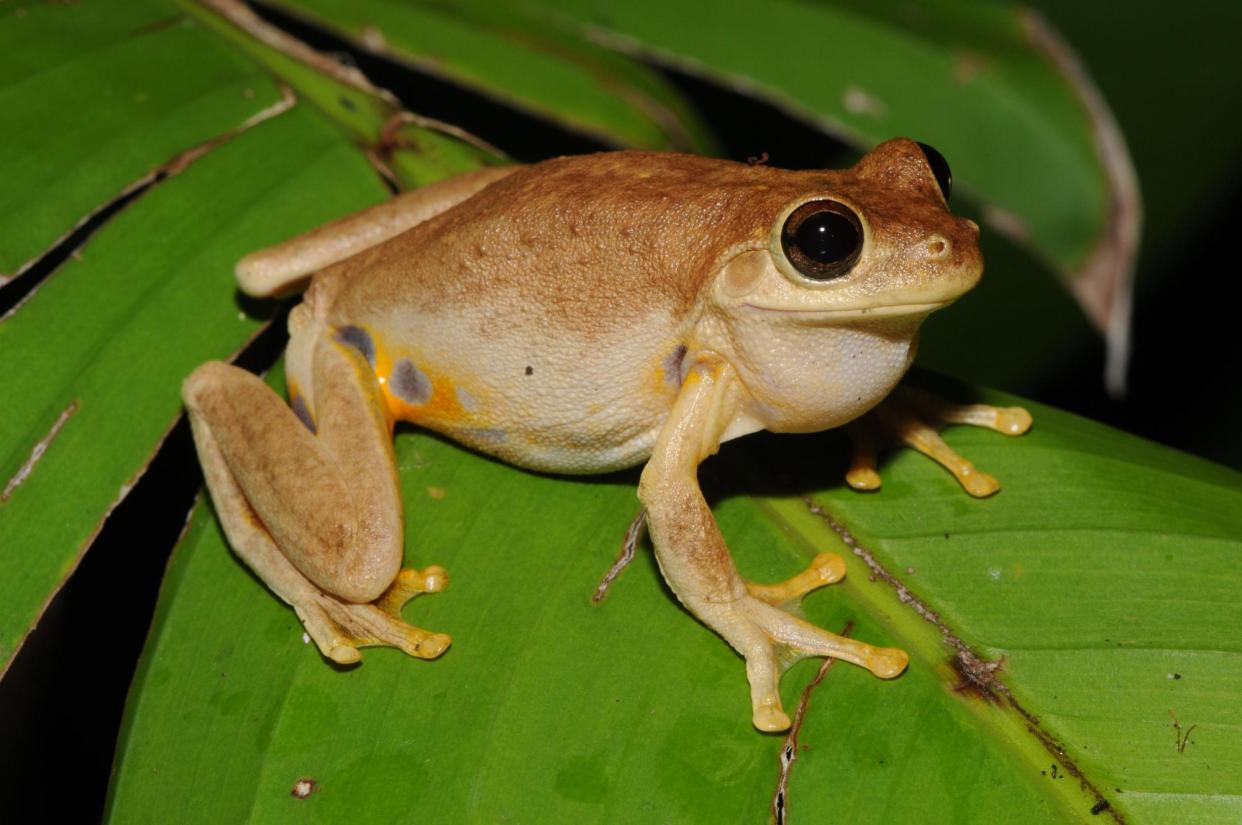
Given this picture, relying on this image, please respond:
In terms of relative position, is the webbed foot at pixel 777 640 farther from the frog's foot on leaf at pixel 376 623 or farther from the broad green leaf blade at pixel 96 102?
the broad green leaf blade at pixel 96 102

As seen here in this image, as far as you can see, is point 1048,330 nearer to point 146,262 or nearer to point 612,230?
point 612,230

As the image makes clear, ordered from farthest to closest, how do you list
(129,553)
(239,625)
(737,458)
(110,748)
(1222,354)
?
(1222,354)
(110,748)
(129,553)
(737,458)
(239,625)

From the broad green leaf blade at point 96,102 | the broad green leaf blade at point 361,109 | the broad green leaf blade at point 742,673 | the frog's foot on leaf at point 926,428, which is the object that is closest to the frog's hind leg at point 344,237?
the broad green leaf blade at point 361,109

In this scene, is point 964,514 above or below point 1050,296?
above

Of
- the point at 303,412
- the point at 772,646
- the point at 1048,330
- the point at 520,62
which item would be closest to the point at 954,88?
the point at 1048,330

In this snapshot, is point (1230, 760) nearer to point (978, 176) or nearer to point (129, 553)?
point (978, 176)

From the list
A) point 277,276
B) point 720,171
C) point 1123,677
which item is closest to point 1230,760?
point 1123,677
